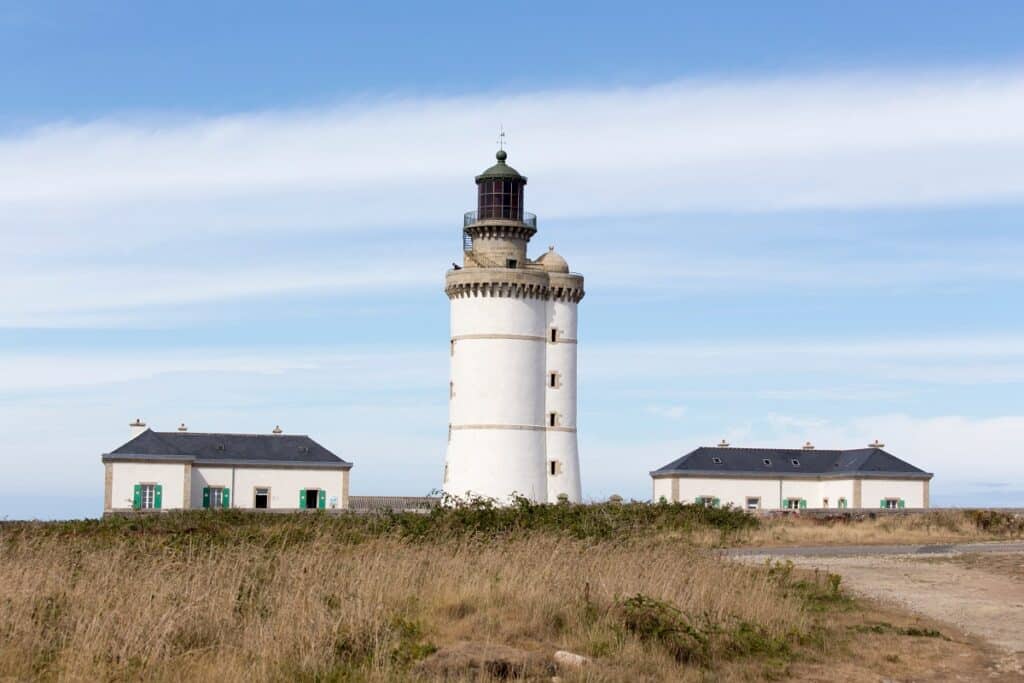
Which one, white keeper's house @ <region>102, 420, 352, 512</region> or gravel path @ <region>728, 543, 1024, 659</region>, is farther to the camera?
white keeper's house @ <region>102, 420, 352, 512</region>

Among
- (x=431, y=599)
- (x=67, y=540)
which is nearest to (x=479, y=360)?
(x=67, y=540)

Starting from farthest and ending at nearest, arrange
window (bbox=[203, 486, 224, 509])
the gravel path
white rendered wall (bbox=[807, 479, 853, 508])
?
white rendered wall (bbox=[807, 479, 853, 508])
window (bbox=[203, 486, 224, 509])
the gravel path

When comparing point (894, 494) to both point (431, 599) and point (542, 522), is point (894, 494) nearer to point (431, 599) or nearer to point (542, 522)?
point (542, 522)

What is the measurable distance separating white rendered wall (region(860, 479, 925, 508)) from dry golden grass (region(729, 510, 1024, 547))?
15.0 m

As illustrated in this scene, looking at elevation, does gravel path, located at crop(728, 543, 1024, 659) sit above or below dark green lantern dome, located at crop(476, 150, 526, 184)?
below

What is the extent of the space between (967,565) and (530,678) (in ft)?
56.0

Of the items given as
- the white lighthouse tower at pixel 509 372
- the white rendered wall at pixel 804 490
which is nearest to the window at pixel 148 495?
the white lighthouse tower at pixel 509 372

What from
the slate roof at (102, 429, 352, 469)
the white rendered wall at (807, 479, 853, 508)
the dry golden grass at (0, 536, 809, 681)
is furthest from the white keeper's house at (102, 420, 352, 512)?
the dry golden grass at (0, 536, 809, 681)

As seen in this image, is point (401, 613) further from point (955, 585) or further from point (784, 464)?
point (784, 464)

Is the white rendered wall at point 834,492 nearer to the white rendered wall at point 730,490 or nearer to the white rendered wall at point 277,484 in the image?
the white rendered wall at point 730,490

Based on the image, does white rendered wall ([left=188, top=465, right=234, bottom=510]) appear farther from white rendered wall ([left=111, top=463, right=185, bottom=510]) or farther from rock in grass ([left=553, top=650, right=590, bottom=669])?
rock in grass ([left=553, top=650, right=590, bottom=669])

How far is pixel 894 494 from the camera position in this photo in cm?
6044

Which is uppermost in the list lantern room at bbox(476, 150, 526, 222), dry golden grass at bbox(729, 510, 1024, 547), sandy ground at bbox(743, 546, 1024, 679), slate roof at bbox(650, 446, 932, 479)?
lantern room at bbox(476, 150, 526, 222)

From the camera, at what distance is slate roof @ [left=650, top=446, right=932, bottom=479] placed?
60344mm
